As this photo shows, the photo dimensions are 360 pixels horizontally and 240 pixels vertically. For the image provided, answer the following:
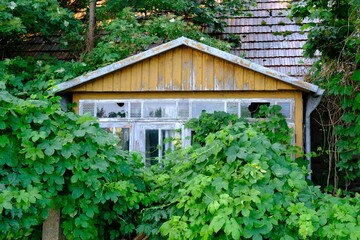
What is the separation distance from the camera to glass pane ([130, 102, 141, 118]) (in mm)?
8023

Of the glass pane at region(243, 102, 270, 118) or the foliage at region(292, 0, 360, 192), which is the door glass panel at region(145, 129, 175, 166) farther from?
the foliage at region(292, 0, 360, 192)

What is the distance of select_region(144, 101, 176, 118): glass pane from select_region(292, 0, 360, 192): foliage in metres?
2.59

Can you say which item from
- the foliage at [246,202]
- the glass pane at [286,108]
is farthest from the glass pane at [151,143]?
the foliage at [246,202]

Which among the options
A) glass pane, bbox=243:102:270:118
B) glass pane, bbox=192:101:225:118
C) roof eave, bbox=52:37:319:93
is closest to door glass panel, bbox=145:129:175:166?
glass pane, bbox=192:101:225:118

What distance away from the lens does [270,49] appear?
1045 cm

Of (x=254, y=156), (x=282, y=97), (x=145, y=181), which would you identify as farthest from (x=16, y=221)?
(x=282, y=97)

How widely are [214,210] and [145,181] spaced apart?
1.34m

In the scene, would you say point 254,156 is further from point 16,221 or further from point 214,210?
point 16,221

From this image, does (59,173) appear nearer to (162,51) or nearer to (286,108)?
(162,51)

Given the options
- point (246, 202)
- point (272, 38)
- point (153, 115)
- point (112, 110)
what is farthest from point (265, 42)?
point (246, 202)

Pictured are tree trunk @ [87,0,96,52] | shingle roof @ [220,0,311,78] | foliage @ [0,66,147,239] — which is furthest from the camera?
tree trunk @ [87,0,96,52]

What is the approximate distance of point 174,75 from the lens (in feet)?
25.8

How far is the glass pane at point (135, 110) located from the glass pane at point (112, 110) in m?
0.11

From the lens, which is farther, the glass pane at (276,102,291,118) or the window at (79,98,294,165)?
the window at (79,98,294,165)
